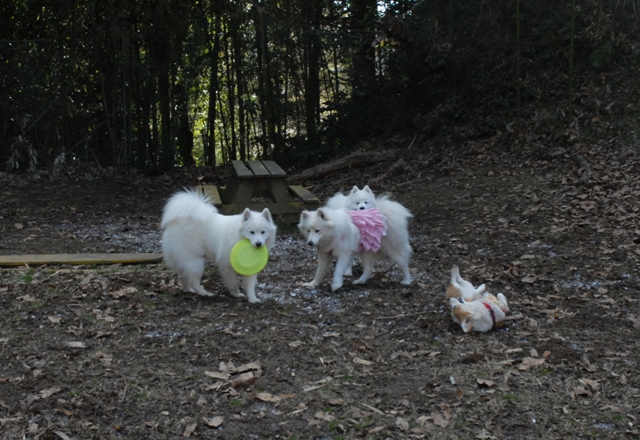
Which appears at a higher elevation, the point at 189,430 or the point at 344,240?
the point at 344,240

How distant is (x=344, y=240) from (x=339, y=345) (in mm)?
1395

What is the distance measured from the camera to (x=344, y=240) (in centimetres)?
539

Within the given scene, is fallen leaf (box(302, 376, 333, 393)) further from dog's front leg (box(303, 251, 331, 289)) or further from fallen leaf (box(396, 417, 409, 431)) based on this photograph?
dog's front leg (box(303, 251, 331, 289))

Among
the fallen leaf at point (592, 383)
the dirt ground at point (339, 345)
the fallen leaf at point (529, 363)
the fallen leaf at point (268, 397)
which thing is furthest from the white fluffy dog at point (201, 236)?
the fallen leaf at point (592, 383)

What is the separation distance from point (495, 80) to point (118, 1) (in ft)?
20.3

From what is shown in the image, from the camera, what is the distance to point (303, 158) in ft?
41.9

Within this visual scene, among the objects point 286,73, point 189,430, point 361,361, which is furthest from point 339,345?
point 286,73

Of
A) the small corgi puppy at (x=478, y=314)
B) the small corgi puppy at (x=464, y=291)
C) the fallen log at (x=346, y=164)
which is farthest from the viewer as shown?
the fallen log at (x=346, y=164)

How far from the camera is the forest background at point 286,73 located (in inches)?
419

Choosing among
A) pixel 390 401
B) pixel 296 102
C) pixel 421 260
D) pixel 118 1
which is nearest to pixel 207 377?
pixel 390 401

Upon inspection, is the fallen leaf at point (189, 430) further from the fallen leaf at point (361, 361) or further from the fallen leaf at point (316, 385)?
the fallen leaf at point (361, 361)

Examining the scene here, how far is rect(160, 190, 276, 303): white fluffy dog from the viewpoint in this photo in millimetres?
4879

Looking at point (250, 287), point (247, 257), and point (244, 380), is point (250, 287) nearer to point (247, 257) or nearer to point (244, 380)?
point (247, 257)

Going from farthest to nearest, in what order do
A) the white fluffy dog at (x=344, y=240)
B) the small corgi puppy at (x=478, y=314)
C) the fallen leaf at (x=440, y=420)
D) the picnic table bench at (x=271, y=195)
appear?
the picnic table bench at (x=271, y=195) → the white fluffy dog at (x=344, y=240) → the small corgi puppy at (x=478, y=314) → the fallen leaf at (x=440, y=420)
